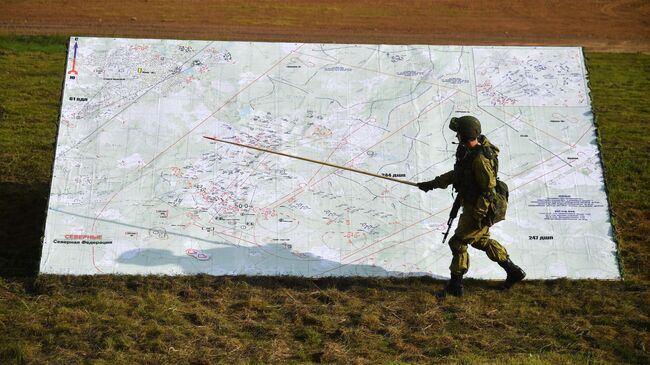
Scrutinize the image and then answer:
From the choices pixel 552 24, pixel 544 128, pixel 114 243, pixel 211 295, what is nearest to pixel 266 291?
pixel 211 295

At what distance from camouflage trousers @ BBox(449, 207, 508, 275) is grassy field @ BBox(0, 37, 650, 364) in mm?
494

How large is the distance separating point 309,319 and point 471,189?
2.53m

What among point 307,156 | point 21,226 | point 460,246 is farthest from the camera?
point 21,226

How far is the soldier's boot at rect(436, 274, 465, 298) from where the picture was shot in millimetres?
11364

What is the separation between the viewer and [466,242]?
11.2 metres

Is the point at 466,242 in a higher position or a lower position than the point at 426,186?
lower

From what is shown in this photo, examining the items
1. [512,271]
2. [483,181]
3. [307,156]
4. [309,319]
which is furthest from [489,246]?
[307,156]

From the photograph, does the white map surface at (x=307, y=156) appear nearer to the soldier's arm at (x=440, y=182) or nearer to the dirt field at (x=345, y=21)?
the soldier's arm at (x=440, y=182)

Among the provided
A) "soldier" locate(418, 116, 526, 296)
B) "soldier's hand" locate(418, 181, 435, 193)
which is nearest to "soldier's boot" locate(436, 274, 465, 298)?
"soldier" locate(418, 116, 526, 296)

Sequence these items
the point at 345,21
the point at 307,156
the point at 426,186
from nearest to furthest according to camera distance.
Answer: the point at 426,186 → the point at 307,156 → the point at 345,21

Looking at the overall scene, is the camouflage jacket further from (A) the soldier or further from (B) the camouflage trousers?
(B) the camouflage trousers

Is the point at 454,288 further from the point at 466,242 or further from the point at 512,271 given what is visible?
the point at 512,271

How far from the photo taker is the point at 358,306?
441 inches

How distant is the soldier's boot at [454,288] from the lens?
1136 centimetres
